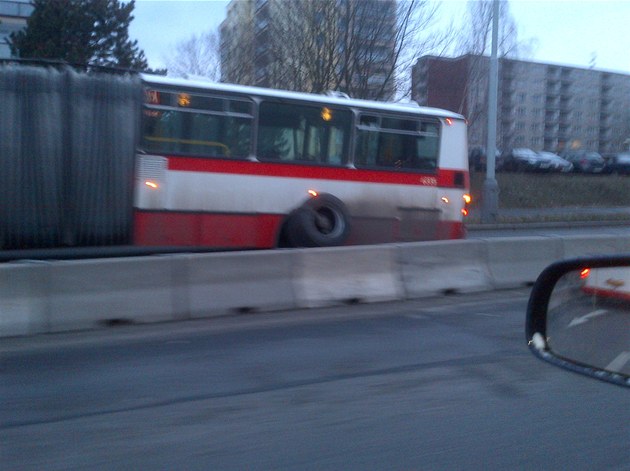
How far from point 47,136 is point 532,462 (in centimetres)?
973

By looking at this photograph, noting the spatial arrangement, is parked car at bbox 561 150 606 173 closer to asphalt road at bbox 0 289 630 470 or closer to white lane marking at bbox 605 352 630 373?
asphalt road at bbox 0 289 630 470

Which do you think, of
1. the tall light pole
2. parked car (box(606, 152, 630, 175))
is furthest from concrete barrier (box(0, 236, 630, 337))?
parked car (box(606, 152, 630, 175))

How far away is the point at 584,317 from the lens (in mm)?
3176

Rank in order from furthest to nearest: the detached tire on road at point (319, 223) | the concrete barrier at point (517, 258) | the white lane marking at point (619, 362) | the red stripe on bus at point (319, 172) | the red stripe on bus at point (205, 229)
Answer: the detached tire on road at point (319, 223), the red stripe on bus at point (319, 172), the red stripe on bus at point (205, 229), the concrete barrier at point (517, 258), the white lane marking at point (619, 362)

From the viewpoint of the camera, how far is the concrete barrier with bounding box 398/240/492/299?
36.8 ft

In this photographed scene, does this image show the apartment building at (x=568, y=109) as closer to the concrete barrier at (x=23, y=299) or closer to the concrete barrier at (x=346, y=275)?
the concrete barrier at (x=346, y=275)

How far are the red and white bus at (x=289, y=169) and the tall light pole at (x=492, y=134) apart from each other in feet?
28.6

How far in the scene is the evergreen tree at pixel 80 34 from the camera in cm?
3341

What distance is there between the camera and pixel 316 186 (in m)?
14.1

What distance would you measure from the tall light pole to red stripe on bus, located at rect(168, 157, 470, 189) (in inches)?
361

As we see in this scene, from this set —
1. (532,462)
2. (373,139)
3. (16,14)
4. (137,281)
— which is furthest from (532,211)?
(16,14)

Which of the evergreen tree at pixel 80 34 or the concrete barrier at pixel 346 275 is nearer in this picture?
the concrete barrier at pixel 346 275

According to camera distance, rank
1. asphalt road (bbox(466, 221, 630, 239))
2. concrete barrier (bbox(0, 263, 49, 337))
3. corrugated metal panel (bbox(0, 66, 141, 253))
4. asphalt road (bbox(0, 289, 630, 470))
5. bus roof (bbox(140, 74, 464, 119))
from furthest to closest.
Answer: asphalt road (bbox(466, 221, 630, 239)) < bus roof (bbox(140, 74, 464, 119)) < corrugated metal panel (bbox(0, 66, 141, 253)) < concrete barrier (bbox(0, 263, 49, 337)) < asphalt road (bbox(0, 289, 630, 470))

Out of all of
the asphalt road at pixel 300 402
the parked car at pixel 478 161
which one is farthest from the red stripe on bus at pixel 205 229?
the parked car at pixel 478 161
